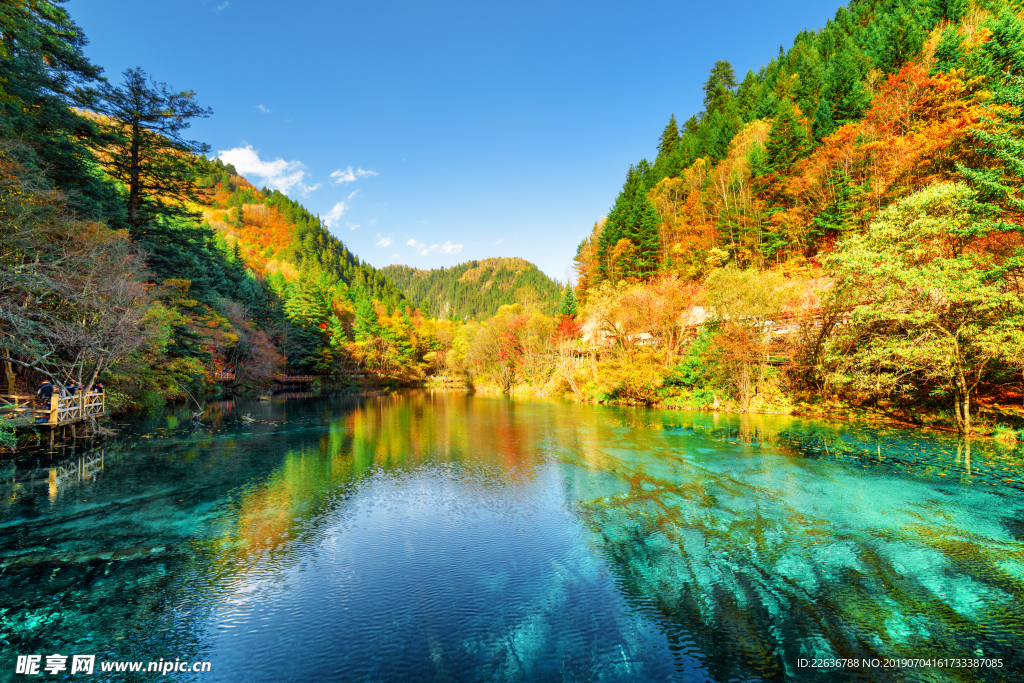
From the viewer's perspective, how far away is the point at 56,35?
20.6 m

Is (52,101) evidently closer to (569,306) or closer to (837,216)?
(569,306)

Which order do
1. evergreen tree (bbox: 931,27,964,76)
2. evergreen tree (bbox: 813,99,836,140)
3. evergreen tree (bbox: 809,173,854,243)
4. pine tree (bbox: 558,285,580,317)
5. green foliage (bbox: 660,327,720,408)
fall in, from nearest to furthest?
green foliage (bbox: 660,327,720,408) < evergreen tree (bbox: 931,27,964,76) < evergreen tree (bbox: 809,173,854,243) < evergreen tree (bbox: 813,99,836,140) < pine tree (bbox: 558,285,580,317)

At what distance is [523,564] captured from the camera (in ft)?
25.5

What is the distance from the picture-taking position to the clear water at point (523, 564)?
5289 mm

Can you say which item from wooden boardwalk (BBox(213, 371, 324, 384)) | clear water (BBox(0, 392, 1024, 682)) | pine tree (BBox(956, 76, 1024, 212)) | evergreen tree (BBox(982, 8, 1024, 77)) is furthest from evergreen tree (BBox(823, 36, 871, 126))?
wooden boardwalk (BBox(213, 371, 324, 384))

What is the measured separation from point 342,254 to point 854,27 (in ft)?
440

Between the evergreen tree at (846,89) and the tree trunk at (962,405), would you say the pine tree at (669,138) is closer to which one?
the evergreen tree at (846,89)

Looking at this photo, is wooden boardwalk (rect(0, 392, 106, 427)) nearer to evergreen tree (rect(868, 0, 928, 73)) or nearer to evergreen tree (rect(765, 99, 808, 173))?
evergreen tree (rect(765, 99, 808, 173))

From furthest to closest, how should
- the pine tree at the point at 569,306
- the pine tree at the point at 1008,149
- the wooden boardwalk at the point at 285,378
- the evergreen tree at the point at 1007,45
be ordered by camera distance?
the pine tree at the point at 569,306 → the wooden boardwalk at the point at 285,378 → the evergreen tree at the point at 1007,45 → the pine tree at the point at 1008,149

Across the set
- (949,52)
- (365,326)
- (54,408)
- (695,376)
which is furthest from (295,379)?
(949,52)

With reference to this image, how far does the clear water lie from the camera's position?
5.29 metres

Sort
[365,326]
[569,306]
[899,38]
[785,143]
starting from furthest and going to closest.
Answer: [365,326] < [569,306] < [785,143] < [899,38]

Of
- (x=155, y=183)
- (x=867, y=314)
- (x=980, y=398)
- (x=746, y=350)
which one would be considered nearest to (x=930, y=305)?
(x=867, y=314)

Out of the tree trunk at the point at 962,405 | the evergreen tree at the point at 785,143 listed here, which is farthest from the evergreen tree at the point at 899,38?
the tree trunk at the point at 962,405
